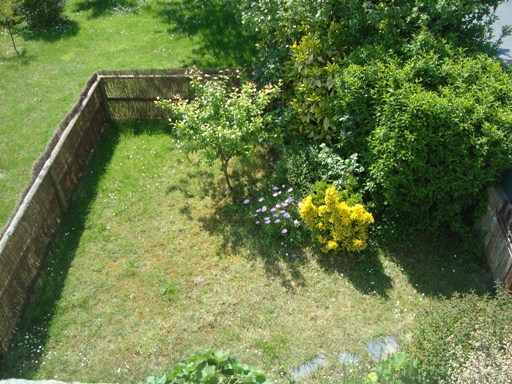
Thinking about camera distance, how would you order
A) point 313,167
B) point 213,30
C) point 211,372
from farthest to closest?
point 213,30
point 313,167
point 211,372

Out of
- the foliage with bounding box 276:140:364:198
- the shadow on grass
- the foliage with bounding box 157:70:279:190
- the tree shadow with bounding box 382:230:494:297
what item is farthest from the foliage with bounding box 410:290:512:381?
the shadow on grass

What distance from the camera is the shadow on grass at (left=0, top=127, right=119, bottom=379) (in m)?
5.55

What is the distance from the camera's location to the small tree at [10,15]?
1177cm

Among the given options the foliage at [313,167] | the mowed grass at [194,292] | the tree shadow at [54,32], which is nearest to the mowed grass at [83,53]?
the tree shadow at [54,32]

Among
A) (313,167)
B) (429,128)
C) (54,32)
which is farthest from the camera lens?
(54,32)

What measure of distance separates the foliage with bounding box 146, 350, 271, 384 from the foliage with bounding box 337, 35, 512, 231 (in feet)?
9.89

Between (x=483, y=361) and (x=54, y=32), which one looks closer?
(x=483, y=361)

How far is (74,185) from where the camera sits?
794cm

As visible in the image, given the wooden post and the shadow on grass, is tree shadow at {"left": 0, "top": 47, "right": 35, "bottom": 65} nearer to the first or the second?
the shadow on grass

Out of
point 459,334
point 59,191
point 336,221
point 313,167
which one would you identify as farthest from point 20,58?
point 459,334

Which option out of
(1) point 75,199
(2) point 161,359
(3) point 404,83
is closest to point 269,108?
(3) point 404,83

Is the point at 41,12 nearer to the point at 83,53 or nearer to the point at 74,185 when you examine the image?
the point at 83,53

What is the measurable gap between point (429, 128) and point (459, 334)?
2508mm

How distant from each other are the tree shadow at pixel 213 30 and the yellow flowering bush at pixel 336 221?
16.8 ft
